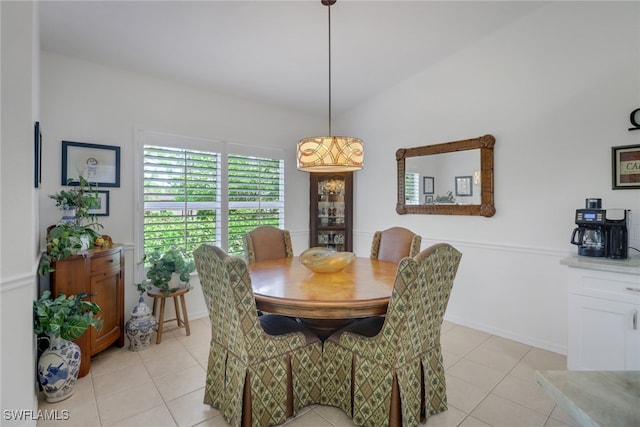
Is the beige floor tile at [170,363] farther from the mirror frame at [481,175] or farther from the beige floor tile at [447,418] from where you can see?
the mirror frame at [481,175]

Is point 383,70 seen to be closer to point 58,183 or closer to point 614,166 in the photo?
point 614,166

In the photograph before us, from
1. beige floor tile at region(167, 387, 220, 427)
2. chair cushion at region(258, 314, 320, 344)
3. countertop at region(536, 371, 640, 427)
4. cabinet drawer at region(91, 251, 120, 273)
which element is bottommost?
beige floor tile at region(167, 387, 220, 427)

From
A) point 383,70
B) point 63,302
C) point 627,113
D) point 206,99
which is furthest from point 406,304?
point 206,99

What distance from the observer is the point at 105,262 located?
2574mm

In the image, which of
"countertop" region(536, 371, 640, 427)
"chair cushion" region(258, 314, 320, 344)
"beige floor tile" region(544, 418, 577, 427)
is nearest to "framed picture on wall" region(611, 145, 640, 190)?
"beige floor tile" region(544, 418, 577, 427)

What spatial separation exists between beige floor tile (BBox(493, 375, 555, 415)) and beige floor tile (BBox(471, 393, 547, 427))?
2.3 inches

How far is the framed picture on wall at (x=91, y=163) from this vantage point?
275cm

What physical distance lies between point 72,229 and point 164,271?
2.80 ft

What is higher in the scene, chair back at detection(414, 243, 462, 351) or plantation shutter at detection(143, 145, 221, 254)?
plantation shutter at detection(143, 145, 221, 254)

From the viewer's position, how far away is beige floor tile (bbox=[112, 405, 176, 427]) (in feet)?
6.11

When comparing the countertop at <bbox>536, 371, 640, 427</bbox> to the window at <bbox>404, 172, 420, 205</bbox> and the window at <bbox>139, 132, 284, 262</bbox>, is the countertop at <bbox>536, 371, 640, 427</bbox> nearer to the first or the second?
the window at <bbox>404, 172, 420, 205</bbox>

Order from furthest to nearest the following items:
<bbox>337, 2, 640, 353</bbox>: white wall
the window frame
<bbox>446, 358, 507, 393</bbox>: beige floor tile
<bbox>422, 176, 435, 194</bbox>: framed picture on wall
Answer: <bbox>422, 176, 435, 194</bbox>: framed picture on wall < the window frame < <bbox>337, 2, 640, 353</bbox>: white wall < <bbox>446, 358, 507, 393</bbox>: beige floor tile

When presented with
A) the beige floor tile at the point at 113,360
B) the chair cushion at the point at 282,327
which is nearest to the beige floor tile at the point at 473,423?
the chair cushion at the point at 282,327

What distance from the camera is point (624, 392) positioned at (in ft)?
2.01
